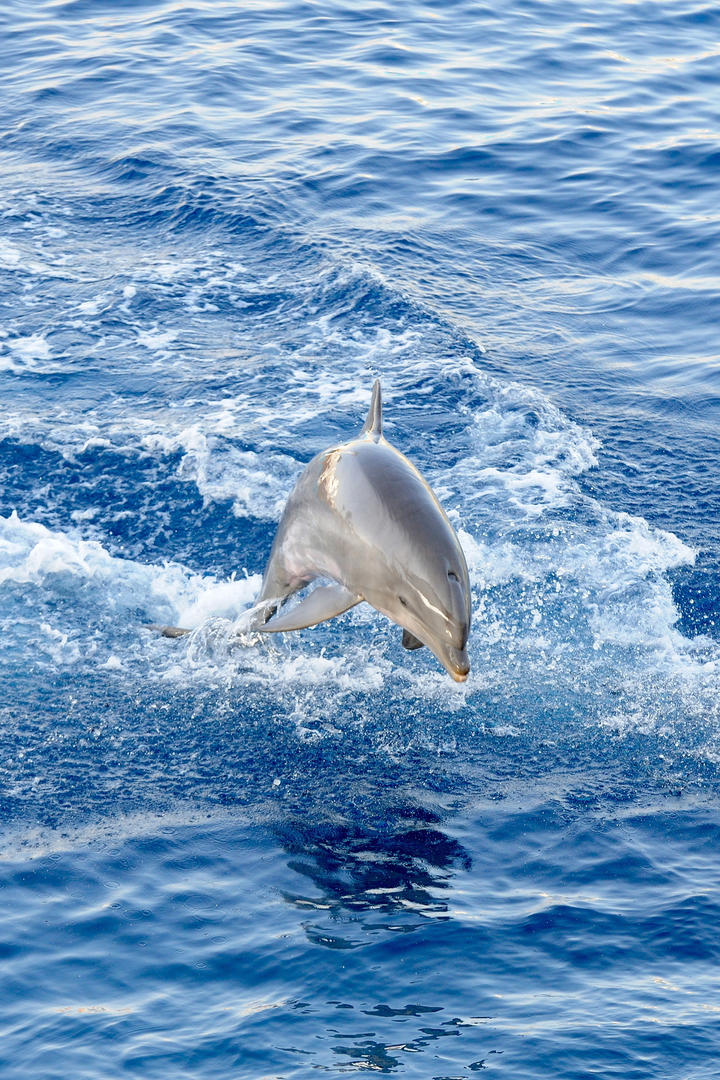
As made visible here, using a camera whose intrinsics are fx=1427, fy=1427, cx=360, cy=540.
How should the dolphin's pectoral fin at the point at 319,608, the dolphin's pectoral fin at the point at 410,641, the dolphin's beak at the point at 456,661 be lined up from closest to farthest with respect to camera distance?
the dolphin's beak at the point at 456,661, the dolphin's pectoral fin at the point at 410,641, the dolphin's pectoral fin at the point at 319,608

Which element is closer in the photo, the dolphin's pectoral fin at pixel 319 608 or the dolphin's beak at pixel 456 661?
the dolphin's beak at pixel 456 661

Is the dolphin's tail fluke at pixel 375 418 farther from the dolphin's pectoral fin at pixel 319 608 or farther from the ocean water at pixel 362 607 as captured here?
the ocean water at pixel 362 607

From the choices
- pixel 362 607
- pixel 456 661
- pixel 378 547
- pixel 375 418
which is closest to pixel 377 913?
pixel 456 661

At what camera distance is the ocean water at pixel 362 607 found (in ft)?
31.5

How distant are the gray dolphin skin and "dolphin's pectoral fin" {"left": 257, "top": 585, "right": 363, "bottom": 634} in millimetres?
11

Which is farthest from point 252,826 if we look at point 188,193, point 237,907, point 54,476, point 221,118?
point 221,118

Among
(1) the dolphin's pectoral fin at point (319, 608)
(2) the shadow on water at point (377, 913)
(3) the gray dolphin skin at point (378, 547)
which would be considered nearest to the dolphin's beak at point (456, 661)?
(3) the gray dolphin skin at point (378, 547)

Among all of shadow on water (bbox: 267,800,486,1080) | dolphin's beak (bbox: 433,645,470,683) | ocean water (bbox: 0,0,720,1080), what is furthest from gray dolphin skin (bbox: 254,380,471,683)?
ocean water (bbox: 0,0,720,1080)

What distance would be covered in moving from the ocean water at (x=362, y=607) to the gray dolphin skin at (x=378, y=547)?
194cm

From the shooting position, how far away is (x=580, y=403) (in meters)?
18.6

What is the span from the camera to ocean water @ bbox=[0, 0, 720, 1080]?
9.59 metres

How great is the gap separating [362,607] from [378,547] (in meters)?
4.84

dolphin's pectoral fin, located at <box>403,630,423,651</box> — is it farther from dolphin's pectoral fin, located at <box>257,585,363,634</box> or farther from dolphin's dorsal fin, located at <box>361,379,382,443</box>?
dolphin's dorsal fin, located at <box>361,379,382,443</box>

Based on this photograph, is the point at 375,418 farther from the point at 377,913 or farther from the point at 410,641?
the point at 377,913
